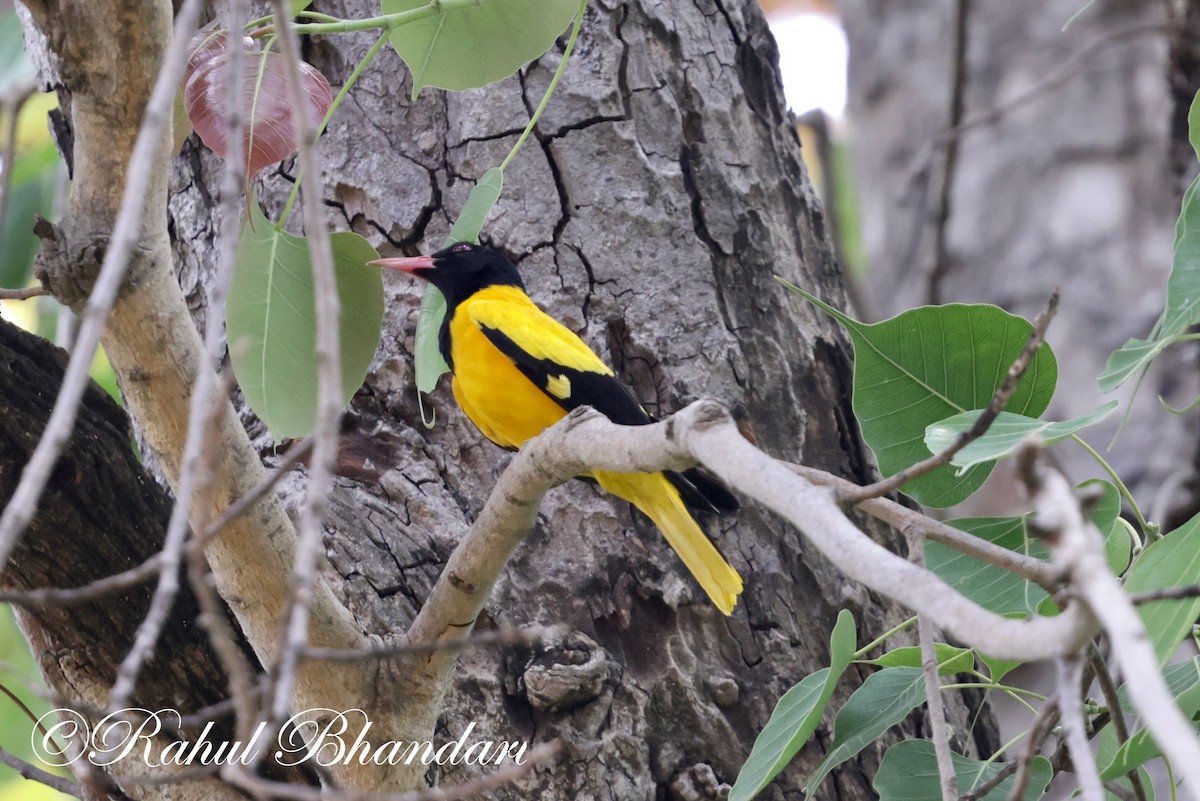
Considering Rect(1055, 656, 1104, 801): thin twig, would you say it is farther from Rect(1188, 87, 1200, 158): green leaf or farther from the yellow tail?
the yellow tail

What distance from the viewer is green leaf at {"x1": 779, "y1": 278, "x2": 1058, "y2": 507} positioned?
1.50m

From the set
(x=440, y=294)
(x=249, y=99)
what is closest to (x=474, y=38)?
(x=249, y=99)

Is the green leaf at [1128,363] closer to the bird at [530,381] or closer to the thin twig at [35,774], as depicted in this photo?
the bird at [530,381]

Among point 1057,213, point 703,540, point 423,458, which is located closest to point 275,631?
point 423,458

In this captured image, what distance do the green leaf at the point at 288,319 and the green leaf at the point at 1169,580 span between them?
3.71ft

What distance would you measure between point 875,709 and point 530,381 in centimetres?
120

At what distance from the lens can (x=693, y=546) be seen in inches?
80.0

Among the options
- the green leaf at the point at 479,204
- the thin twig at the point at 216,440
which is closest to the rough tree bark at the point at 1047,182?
the green leaf at the point at 479,204

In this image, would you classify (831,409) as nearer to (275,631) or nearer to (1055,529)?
(275,631)

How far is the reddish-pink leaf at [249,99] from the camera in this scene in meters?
1.61

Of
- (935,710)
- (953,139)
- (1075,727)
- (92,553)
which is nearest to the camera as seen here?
(1075,727)

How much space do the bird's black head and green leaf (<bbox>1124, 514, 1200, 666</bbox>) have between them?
1325mm

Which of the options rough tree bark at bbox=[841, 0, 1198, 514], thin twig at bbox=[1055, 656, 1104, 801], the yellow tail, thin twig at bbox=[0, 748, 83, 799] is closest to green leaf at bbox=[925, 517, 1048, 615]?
the yellow tail

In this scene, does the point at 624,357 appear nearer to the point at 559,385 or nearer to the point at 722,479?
the point at 559,385
